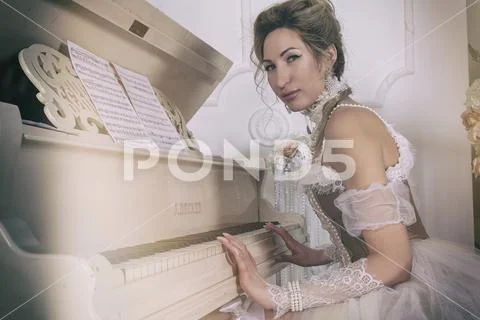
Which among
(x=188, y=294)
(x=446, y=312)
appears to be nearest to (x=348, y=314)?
(x=446, y=312)

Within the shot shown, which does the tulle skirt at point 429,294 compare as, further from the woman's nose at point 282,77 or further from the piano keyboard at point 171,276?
the woman's nose at point 282,77

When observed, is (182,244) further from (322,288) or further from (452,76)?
(452,76)

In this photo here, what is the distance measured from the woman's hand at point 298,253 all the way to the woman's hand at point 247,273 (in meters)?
0.14

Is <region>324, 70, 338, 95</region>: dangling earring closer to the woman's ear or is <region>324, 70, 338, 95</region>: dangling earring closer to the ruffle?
the woman's ear

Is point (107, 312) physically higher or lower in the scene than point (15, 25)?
lower

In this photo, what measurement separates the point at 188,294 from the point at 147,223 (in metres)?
0.15

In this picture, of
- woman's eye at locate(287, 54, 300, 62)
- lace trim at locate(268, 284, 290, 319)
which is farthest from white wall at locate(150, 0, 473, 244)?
lace trim at locate(268, 284, 290, 319)

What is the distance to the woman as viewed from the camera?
1.00 meters

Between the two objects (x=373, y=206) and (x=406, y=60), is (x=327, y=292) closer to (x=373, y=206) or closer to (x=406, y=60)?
(x=373, y=206)

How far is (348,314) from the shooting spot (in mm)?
1029

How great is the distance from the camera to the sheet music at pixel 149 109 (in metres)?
1.05

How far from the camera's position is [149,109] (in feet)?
3.56

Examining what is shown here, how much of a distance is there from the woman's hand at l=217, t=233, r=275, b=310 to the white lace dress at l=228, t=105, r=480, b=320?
20 mm

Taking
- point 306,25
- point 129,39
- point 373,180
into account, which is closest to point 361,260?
point 373,180
